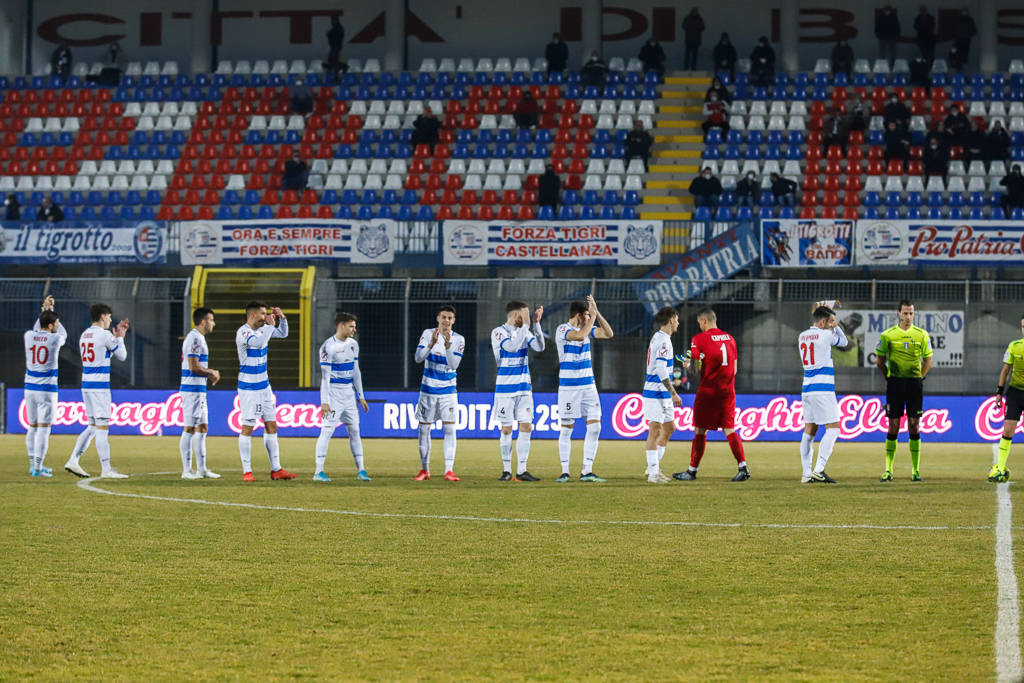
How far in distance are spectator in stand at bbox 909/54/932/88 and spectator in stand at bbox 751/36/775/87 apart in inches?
142

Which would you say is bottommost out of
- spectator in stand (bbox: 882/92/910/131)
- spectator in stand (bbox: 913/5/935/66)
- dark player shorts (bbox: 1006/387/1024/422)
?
dark player shorts (bbox: 1006/387/1024/422)

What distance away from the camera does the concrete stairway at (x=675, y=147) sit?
1299 inches

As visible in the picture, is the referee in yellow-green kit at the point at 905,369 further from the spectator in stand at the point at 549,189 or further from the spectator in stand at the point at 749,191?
the spectator in stand at the point at 549,189

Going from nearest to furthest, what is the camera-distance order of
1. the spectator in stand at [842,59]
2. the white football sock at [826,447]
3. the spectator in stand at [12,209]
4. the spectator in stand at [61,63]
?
the white football sock at [826,447] < the spectator in stand at [12,209] < the spectator in stand at [842,59] < the spectator in stand at [61,63]

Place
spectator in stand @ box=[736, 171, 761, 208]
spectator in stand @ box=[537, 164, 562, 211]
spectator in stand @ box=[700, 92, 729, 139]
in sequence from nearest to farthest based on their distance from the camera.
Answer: spectator in stand @ box=[736, 171, 761, 208]
spectator in stand @ box=[537, 164, 562, 211]
spectator in stand @ box=[700, 92, 729, 139]

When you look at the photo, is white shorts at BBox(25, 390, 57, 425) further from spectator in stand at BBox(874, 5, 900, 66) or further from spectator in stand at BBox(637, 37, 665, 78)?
spectator in stand at BBox(874, 5, 900, 66)

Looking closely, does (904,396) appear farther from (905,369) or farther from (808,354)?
(808,354)

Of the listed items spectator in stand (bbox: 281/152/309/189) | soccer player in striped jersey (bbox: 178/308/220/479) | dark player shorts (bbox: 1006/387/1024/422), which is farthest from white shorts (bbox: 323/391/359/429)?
spectator in stand (bbox: 281/152/309/189)

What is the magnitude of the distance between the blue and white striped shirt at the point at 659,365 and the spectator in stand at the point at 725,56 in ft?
75.3

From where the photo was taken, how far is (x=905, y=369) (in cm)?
1636

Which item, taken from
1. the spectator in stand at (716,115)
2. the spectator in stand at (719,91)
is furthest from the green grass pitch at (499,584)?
the spectator in stand at (719,91)

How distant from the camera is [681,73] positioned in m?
38.4

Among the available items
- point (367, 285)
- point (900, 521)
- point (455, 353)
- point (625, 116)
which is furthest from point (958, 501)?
point (625, 116)

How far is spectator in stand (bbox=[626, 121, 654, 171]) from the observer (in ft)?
111
